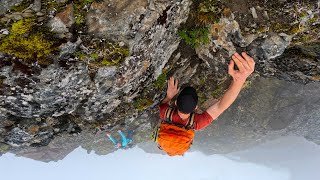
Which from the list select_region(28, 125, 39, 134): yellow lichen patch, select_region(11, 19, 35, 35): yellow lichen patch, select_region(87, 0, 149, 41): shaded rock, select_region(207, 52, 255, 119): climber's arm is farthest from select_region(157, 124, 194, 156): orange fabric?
select_region(11, 19, 35, 35): yellow lichen patch

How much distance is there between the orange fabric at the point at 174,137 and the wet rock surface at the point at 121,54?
191 centimetres

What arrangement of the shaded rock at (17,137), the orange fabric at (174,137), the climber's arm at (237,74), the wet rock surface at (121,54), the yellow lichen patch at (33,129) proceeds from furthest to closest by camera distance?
1. the yellow lichen patch at (33,129)
2. the shaded rock at (17,137)
3. the orange fabric at (174,137)
4. the climber's arm at (237,74)
5. the wet rock surface at (121,54)

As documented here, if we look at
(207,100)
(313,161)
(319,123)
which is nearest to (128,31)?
(207,100)

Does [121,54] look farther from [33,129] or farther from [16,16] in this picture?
[33,129]

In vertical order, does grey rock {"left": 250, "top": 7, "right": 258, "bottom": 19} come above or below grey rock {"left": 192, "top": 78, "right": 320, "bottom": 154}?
above

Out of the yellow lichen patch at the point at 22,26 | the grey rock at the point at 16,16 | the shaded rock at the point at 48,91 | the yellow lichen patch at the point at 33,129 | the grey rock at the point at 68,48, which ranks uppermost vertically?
the grey rock at the point at 16,16

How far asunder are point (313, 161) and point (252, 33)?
215 ft

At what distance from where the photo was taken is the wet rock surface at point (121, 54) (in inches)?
316

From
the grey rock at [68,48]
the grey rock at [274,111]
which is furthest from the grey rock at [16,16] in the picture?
the grey rock at [274,111]

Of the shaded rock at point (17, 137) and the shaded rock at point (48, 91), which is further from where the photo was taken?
the shaded rock at point (17, 137)

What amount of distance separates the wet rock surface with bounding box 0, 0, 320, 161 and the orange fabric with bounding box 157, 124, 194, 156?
6.25ft

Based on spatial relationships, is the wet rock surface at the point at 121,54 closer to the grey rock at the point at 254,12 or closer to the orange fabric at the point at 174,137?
the grey rock at the point at 254,12

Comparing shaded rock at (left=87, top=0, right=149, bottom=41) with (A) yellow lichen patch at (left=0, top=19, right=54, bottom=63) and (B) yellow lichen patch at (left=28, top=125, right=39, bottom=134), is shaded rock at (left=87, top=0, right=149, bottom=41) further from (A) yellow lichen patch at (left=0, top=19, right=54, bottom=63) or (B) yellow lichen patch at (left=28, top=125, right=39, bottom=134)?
(B) yellow lichen patch at (left=28, top=125, right=39, bottom=134)

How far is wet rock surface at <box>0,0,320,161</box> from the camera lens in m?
8.02
